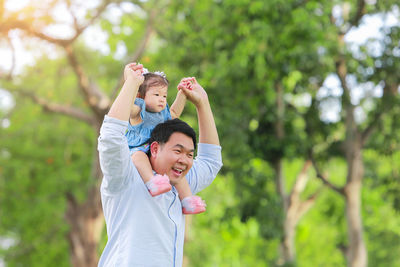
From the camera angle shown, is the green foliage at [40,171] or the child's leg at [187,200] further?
the green foliage at [40,171]

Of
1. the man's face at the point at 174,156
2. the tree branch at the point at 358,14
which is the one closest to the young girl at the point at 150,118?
the man's face at the point at 174,156

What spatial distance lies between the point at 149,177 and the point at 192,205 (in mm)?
355

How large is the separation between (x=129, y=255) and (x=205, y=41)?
36.0 ft

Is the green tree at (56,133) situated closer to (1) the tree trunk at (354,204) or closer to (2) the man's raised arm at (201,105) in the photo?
(1) the tree trunk at (354,204)

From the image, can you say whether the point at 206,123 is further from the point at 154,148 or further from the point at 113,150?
the point at 113,150

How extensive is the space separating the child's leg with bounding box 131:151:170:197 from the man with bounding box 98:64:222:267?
0.04 m

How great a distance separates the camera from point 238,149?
1276cm

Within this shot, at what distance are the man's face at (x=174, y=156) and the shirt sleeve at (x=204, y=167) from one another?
351 millimetres

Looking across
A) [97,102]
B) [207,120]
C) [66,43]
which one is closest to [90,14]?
[66,43]

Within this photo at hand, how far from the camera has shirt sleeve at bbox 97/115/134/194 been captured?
252 cm

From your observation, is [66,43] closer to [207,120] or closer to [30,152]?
[30,152]

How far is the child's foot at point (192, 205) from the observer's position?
3.03m

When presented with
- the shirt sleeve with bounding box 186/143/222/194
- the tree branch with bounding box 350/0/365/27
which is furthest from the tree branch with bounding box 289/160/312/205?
the shirt sleeve with bounding box 186/143/222/194

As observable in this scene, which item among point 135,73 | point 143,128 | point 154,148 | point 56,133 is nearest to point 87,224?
point 56,133
